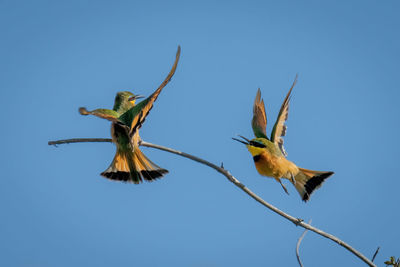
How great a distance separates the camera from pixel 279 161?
452cm

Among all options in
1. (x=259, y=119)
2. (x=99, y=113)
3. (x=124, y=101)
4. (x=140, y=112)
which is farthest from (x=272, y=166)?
(x=124, y=101)

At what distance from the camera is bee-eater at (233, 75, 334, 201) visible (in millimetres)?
4453

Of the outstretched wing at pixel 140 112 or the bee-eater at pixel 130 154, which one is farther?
the bee-eater at pixel 130 154

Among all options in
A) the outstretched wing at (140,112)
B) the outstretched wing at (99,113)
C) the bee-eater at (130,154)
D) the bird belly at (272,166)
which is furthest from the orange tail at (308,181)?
the outstretched wing at (99,113)

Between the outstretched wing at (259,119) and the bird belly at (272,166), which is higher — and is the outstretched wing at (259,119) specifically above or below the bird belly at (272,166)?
above

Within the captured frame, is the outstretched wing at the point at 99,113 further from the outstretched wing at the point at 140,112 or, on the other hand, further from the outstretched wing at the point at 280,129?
the outstretched wing at the point at 280,129

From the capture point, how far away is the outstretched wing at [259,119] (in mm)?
4969

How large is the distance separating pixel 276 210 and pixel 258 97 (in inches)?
92.4

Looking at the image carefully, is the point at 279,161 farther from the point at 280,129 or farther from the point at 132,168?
the point at 132,168

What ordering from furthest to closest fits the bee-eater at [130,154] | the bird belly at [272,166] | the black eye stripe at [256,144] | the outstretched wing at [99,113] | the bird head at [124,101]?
the bird head at [124,101], the black eye stripe at [256,144], the bird belly at [272,166], the bee-eater at [130,154], the outstretched wing at [99,113]

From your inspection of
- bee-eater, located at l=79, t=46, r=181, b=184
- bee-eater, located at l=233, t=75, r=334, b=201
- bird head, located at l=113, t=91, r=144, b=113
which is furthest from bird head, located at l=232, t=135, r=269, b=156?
bird head, located at l=113, t=91, r=144, b=113

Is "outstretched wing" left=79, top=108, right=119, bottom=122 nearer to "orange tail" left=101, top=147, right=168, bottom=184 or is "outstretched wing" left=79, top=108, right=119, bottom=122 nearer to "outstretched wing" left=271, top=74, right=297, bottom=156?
"orange tail" left=101, top=147, right=168, bottom=184

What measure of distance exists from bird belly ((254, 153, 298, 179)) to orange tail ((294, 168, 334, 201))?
202mm

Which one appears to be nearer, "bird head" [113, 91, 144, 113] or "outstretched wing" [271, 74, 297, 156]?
"outstretched wing" [271, 74, 297, 156]
